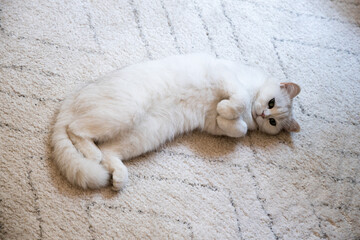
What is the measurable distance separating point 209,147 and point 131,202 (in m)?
0.50

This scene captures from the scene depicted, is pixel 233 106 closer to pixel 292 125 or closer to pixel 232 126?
pixel 232 126

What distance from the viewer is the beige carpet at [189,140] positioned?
4.76 feet

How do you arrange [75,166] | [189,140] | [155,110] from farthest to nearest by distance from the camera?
[189,140] < [155,110] < [75,166]

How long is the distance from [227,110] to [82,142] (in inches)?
27.0

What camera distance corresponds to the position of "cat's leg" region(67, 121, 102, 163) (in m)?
1.48

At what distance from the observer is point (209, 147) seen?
5.80 feet

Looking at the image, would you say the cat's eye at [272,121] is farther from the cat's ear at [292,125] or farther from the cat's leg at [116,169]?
the cat's leg at [116,169]

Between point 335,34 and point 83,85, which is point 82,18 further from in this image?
point 335,34

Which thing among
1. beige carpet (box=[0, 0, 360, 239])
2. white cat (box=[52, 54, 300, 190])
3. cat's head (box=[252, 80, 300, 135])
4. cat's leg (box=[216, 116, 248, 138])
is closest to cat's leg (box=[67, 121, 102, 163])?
white cat (box=[52, 54, 300, 190])

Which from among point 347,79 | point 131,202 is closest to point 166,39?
point 131,202

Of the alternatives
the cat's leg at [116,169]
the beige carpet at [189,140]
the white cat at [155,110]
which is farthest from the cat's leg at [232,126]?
the cat's leg at [116,169]

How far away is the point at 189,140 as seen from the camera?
1.77 m

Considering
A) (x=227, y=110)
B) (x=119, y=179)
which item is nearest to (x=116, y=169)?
(x=119, y=179)

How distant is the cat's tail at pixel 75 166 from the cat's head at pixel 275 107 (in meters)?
0.84
